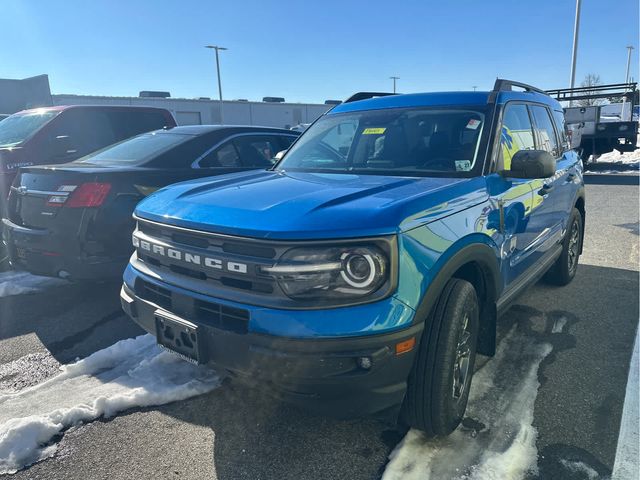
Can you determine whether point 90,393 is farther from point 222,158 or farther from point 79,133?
point 79,133

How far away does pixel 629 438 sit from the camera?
2.61m

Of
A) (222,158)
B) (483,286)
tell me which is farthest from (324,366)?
(222,158)

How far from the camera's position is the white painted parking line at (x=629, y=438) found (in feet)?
7.75

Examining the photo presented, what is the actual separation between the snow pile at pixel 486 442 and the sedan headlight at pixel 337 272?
976mm

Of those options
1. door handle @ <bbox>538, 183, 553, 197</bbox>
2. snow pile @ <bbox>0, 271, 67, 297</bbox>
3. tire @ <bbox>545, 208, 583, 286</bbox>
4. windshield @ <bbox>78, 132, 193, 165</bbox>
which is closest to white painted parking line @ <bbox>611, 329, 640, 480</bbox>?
door handle @ <bbox>538, 183, 553, 197</bbox>

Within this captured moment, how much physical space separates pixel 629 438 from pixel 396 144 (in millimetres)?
2257

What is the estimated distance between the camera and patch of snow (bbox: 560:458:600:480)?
91.5 inches

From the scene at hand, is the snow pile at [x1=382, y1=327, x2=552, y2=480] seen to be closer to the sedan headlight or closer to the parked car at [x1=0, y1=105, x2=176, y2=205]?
the sedan headlight

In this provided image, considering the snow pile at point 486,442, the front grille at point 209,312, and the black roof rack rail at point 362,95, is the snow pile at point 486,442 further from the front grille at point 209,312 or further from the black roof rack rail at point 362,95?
the black roof rack rail at point 362,95

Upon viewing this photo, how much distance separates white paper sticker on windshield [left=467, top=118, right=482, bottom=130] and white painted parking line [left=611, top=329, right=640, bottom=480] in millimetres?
1973

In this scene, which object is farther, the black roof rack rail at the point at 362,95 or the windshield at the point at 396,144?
the black roof rack rail at the point at 362,95

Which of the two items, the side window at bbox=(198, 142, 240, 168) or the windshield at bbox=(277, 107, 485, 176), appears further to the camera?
the side window at bbox=(198, 142, 240, 168)

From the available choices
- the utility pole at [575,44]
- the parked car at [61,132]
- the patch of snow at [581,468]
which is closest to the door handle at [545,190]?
the patch of snow at [581,468]

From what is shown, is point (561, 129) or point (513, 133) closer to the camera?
point (513, 133)
